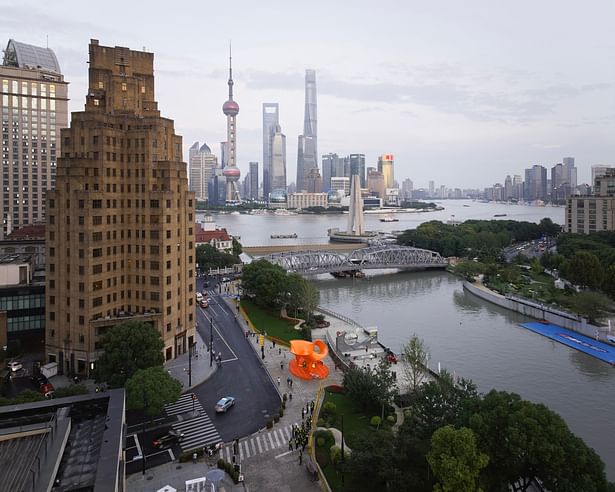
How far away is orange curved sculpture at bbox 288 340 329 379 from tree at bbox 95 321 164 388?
8119mm

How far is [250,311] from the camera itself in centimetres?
4738

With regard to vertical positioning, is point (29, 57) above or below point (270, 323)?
above

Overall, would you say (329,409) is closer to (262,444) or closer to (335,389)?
(335,389)

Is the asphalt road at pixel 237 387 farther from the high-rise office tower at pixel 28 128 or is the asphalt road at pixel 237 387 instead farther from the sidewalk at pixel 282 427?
the high-rise office tower at pixel 28 128

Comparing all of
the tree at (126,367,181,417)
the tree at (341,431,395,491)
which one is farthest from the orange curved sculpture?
the tree at (341,431,395,491)

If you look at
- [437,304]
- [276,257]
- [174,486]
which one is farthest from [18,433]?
[276,257]

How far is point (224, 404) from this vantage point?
2606 centimetres

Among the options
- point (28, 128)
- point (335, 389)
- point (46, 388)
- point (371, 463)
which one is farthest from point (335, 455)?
point (28, 128)

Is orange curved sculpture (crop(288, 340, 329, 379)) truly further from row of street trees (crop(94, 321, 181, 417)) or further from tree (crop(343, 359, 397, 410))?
row of street trees (crop(94, 321, 181, 417))

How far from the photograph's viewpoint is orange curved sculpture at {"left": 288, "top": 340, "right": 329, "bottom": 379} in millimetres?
30000

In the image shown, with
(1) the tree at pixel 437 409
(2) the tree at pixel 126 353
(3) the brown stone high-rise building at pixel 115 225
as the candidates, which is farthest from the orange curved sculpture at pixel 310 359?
(3) the brown stone high-rise building at pixel 115 225

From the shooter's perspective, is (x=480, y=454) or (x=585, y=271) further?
(x=585, y=271)

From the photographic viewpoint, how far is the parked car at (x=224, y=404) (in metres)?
25.8

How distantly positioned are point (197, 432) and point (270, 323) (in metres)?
20.5
